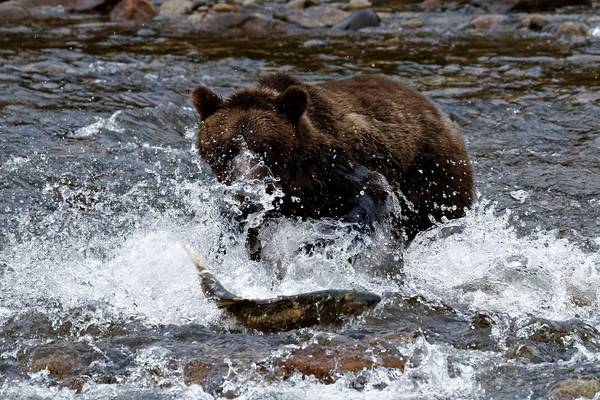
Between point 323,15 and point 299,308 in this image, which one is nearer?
point 299,308

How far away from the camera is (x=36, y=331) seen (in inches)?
213

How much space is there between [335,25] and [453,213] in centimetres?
877

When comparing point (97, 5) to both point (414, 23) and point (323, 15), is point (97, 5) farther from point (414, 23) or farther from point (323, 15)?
point (414, 23)

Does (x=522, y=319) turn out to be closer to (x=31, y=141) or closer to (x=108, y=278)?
(x=108, y=278)

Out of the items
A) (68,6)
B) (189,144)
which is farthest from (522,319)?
(68,6)

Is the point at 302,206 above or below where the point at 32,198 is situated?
above

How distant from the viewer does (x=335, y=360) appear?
4781mm

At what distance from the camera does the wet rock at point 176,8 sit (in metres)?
16.6

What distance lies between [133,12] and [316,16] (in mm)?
2915

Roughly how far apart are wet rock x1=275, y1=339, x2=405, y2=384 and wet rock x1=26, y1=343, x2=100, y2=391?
3.03ft

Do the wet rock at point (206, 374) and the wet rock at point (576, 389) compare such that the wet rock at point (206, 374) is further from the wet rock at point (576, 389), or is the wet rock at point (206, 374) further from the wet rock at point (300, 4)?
the wet rock at point (300, 4)

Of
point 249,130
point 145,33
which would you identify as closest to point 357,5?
point 145,33

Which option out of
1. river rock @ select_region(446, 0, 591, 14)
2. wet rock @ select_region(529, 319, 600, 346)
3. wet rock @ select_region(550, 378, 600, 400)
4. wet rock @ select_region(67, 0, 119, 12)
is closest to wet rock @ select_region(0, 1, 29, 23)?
wet rock @ select_region(67, 0, 119, 12)

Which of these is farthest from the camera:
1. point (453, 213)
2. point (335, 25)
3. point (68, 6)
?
point (68, 6)
